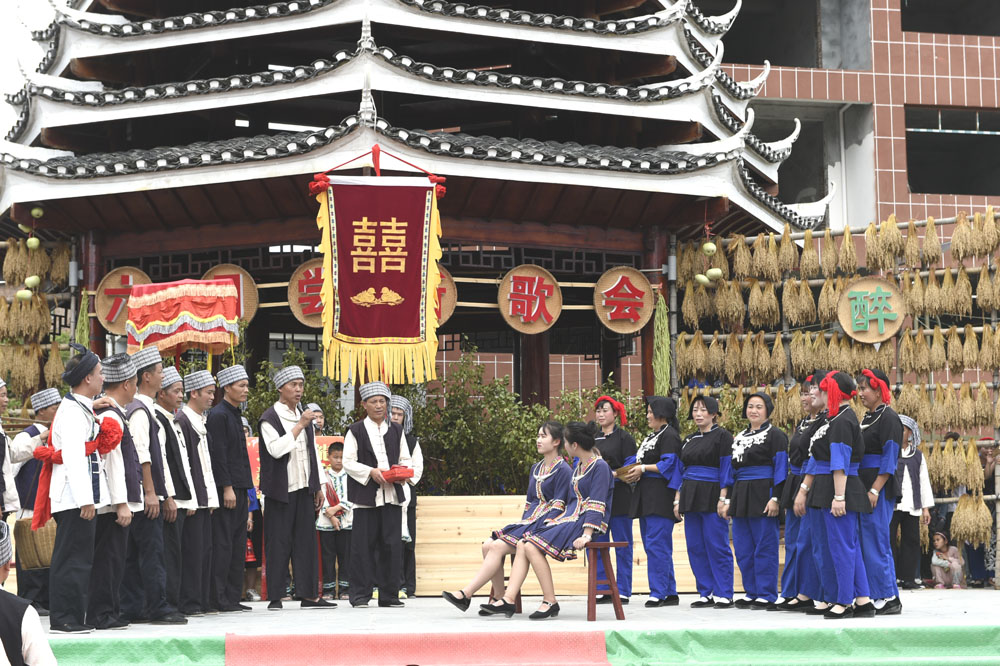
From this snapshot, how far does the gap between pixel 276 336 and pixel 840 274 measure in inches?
479

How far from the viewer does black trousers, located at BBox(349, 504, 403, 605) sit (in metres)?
10.8

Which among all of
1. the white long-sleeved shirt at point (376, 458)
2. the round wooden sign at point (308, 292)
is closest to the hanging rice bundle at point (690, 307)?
the round wooden sign at point (308, 292)

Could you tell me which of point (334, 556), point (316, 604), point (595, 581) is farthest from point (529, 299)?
point (595, 581)

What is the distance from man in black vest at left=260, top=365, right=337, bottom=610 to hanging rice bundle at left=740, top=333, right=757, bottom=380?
279 inches

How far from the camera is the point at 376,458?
1095cm

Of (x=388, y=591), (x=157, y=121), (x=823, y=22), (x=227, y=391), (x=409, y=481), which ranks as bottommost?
(x=388, y=591)

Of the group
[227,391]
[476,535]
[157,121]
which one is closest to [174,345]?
[227,391]

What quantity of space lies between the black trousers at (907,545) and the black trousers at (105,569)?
299 inches

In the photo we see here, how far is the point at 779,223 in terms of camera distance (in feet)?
59.5

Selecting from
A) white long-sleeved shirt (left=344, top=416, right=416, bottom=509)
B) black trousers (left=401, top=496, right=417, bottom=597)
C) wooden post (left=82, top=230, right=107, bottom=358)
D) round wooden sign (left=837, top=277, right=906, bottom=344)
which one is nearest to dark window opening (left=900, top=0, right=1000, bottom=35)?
round wooden sign (left=837, top=277, right=906, bottom=344)

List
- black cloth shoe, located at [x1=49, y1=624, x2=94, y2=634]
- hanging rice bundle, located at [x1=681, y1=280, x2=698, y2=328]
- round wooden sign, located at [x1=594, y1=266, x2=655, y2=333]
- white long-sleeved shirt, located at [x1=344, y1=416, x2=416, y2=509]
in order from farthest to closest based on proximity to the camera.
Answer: hanging rice bundle, located at [x1=681, y1=280, x2=698, y2=328] < round wooden sign, located at [x1=594, y1=266, x2=655, y2=333] < white long-sleeved shirt, located at [x1=344, y1=416, x2=416, y2=509] < black cloth shoe, located at [x1=49, y1=624, x2=94, y2=634]

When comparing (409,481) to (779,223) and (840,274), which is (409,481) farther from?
(779,223)

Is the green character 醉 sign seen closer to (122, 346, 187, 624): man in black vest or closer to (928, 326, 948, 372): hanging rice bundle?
(928, 326, 948, 372): hanging rice bundle

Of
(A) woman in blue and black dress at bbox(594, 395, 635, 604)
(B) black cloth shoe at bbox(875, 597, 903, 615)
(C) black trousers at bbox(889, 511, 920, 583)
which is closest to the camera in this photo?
(B) black cloth shoe at bbox(875, 597, 903, 615)
